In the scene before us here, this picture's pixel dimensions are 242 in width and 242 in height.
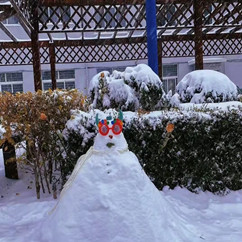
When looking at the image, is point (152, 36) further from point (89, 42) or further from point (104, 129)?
point (89, 42)

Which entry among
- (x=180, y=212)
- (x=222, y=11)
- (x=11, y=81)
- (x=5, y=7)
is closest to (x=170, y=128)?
(x=180, y=212)

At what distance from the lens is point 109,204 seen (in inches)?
104

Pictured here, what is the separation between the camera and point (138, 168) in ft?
9.27

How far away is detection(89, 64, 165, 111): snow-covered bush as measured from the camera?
445cm

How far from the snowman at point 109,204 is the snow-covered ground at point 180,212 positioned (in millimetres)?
311

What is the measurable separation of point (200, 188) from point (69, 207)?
201 centimetres

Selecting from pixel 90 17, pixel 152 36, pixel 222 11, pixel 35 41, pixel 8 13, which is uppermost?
pixel 222 11

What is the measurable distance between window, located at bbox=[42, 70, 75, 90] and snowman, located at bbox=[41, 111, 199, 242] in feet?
44.5

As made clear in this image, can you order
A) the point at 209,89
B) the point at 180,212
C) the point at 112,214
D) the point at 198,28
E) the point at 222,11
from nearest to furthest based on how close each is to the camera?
1. the point at 112,214
2. the point at 180,212
3. the point at 209,89
4. the point at 198,28
5. the point at 222,11

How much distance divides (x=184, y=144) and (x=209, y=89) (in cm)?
166

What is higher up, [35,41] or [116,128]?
[35,41]

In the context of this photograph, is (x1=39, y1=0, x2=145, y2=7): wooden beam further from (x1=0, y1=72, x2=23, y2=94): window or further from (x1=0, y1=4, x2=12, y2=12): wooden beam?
(x1=0, y1=72, x2=23, y2=94): window

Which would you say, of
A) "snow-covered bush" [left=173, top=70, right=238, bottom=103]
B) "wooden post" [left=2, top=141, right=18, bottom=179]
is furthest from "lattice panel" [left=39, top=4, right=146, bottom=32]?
"wooden post" [left=2, top=141, right=18, bottom=179]

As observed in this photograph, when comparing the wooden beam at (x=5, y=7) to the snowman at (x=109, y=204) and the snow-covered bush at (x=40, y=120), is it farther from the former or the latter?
the snowman at (x=109, y=204)
